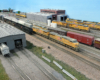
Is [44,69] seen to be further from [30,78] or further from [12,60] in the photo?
[12,60]

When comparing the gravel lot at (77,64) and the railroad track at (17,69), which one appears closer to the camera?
the railroad track at (17,69)

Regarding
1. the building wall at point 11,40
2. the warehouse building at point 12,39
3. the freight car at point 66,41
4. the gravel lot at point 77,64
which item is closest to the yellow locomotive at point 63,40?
the freight car at point 66,41

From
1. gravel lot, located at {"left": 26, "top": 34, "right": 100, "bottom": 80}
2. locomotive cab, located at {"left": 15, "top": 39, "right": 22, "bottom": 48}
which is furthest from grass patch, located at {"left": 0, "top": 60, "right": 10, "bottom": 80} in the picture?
gravel lot, located at {"left": 26, "top": 34, "right": 100, "bottom": 80}

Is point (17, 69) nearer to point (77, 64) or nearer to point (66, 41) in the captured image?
→ point (77, 64)

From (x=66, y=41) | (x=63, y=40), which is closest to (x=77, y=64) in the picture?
(x=66, y=41)

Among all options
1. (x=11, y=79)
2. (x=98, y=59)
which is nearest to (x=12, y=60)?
(x=11, y=79)

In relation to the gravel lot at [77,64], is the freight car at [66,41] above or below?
above

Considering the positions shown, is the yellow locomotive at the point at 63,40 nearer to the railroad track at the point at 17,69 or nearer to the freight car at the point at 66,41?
the freight car at the point at 66,41

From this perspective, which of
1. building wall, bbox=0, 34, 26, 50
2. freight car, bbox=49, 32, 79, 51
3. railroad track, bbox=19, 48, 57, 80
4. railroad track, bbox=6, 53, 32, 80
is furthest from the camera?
freight car, bbox=49, 32, 79, 51

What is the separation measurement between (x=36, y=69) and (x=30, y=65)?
1930 millimetres

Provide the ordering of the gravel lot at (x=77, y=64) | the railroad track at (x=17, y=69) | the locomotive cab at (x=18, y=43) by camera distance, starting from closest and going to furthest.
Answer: the railroad track at (x=17, y=69) < the gravel lot at (x=77, y=64) < the locomotive cab at (x=18, y=43)

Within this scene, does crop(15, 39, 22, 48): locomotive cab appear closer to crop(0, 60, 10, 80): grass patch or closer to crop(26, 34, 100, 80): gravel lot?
crop(26, 34, 100, 80): gravel lot

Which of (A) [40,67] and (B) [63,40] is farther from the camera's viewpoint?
(B) [63,40]

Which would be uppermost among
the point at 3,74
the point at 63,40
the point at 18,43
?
the point at 63,40
